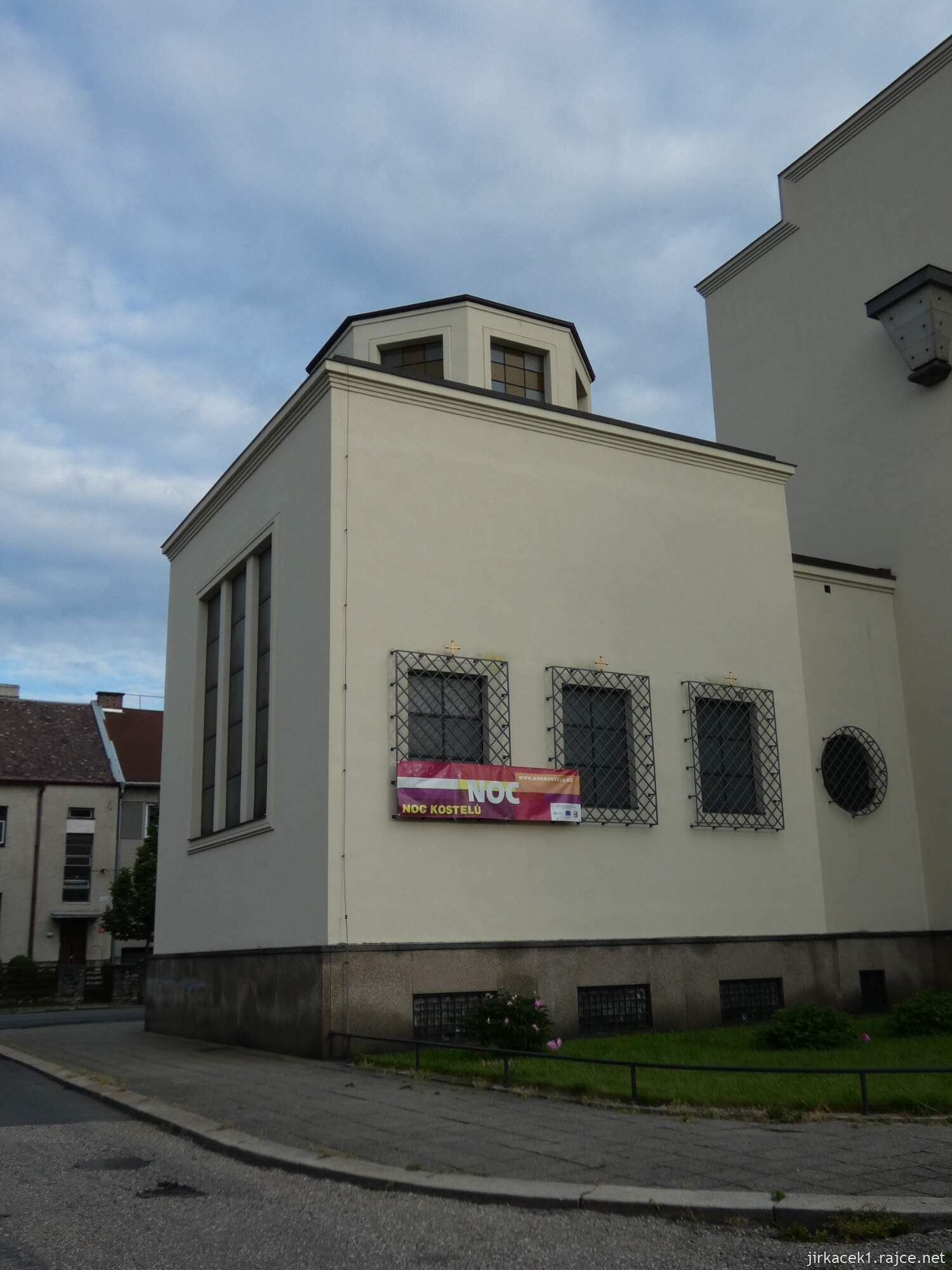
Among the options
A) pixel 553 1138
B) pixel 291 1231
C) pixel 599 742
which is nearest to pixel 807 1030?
pixel 599 742

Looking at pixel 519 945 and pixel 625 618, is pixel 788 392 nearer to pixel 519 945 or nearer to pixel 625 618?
pixel 625 618

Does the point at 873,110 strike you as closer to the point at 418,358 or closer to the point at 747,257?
the point at 747,257

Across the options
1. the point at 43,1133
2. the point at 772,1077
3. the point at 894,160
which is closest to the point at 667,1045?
the point at 772,1077

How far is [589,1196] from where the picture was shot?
6605mm

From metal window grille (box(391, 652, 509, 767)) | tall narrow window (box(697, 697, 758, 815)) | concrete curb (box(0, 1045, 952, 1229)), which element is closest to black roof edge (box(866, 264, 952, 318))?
tall narrow window (box(697, 697, 758, 815))

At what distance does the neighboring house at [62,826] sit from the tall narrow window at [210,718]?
31.3 metres

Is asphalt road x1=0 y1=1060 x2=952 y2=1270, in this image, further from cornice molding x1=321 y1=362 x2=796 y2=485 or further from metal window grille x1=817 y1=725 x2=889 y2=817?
metal window grille x1=817 y1=725 x2=889 y2=817

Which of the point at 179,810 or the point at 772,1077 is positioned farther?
the point at 179,810

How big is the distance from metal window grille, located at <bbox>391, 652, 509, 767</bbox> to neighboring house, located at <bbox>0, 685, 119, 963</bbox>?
38349 mm

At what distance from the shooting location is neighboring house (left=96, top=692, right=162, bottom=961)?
54500 mm

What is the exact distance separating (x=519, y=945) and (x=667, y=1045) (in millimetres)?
2323

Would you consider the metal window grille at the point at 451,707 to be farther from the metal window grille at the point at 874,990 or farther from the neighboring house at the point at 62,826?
the neighboring house at the point at 62,826

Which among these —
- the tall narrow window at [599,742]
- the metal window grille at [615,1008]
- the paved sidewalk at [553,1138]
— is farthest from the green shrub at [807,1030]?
the tall narrow window at [599,742]

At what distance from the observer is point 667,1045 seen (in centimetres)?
1366
